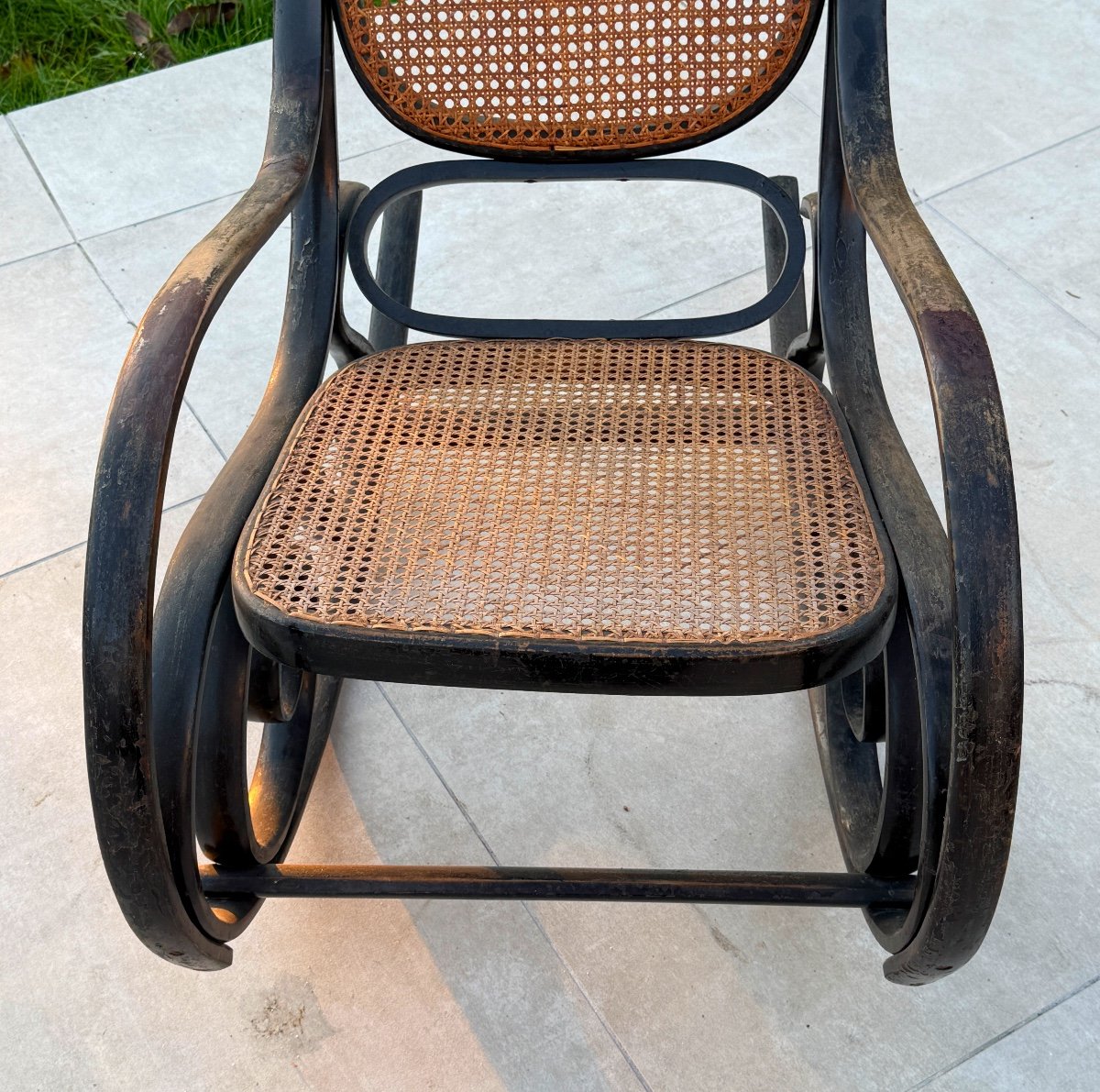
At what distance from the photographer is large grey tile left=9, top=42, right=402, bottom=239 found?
1.92 meters

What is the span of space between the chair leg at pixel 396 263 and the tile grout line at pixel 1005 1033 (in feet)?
2.66

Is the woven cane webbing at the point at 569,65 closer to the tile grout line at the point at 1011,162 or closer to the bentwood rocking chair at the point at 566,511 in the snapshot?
the bentwood rocking chair at the point at 566,511

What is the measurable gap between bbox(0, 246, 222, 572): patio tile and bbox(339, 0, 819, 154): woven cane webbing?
2.00ft

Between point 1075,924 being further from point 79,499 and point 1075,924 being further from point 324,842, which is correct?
point 79,499

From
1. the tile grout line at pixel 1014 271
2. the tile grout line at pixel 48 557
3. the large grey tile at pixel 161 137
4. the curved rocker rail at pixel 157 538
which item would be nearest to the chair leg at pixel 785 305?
the curved rocker rail at pixel 157 538

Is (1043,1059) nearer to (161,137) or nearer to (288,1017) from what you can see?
(288,1017)

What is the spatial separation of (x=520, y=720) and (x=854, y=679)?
344mm

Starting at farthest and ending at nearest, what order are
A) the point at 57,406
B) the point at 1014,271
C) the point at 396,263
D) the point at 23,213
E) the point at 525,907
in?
1. the point at 23,213
2. the point at 1014,271
3. the point at 57,406
4. the point at 396,263
5. the point at 525,907

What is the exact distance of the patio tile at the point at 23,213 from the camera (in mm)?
1845

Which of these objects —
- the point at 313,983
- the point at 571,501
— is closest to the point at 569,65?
the point at 571,501

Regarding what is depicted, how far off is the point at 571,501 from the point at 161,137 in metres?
1.43

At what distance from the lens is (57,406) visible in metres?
1.62

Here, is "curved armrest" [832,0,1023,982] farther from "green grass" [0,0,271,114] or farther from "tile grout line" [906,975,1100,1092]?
"green grass" [0,0,271,114]

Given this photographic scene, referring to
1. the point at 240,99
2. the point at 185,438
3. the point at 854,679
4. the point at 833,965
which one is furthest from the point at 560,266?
the point at 833,965
